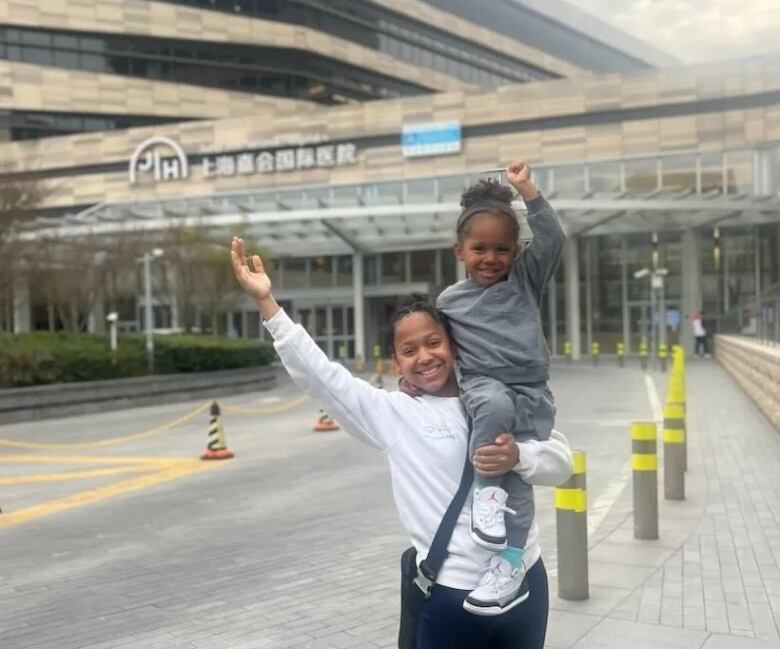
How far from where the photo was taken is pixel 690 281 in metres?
34.2

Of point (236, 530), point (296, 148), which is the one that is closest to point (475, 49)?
point (296, 148)

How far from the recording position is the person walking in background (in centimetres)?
3156

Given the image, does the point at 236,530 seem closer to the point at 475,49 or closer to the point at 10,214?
the point at 10,214

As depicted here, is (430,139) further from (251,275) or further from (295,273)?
(251,275)

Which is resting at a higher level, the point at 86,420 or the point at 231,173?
the point at 231,173

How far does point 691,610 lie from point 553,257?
10.4ft

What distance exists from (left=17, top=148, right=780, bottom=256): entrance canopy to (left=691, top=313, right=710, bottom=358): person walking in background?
3.92 m

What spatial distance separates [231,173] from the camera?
133 feet

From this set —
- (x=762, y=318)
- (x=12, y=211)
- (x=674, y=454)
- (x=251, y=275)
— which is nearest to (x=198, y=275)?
(x=12, y=211)

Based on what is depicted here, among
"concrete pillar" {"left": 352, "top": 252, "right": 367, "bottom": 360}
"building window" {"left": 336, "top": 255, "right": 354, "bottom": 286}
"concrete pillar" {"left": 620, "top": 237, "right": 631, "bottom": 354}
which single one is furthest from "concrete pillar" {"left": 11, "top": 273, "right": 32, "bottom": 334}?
"concrete pillar" {"left": 620, "top": 237, "right": 631, "bottom": 354}

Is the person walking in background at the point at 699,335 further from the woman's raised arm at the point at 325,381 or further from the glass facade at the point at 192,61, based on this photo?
the woman's raised arm at the point at 325,381

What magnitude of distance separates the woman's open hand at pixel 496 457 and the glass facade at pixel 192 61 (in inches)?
1937

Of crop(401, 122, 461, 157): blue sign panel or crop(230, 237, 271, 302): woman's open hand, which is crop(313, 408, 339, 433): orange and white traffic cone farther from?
crop(401, 122, 461, 157): blue sign panel

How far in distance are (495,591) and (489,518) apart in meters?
0.20
